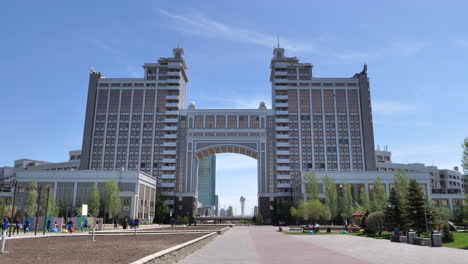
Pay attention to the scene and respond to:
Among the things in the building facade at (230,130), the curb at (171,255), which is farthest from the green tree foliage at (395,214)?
the building facade at (230,130)

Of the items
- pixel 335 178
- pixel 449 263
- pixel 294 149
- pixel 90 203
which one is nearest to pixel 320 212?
pixel 335 178

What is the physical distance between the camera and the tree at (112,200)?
76.6 meters

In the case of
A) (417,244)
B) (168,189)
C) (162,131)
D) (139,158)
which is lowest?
(417,244)

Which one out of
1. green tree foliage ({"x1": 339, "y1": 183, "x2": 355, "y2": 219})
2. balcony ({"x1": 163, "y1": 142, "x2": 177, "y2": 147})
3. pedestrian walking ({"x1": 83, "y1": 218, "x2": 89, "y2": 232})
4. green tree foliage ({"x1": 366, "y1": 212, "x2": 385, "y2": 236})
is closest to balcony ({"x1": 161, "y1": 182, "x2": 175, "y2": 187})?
balcony ({"x1": 163, "y1": 142, "x2": 177, "y2": 147})

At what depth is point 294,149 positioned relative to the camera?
109625 millimetres

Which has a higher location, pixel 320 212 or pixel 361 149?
pixel 361 149

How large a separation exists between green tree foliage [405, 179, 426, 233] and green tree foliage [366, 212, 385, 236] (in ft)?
17.1

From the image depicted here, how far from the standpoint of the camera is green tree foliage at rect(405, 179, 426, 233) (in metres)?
29.7

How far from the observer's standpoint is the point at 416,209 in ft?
98.8

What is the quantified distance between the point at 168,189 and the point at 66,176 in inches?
1234

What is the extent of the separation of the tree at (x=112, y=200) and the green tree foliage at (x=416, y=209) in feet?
204

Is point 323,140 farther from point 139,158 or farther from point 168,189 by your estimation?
point 139,158

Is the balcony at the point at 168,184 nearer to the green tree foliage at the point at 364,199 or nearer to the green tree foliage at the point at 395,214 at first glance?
the green tree foliage at the point at 364,199

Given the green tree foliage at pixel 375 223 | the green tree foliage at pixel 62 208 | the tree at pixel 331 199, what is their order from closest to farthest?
the green tree foliage at pixel 375 223, the tree at pixel 331 199, the green tree foliage at pixel 62 208
